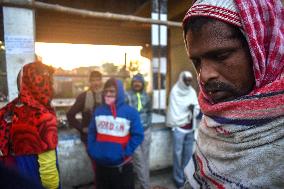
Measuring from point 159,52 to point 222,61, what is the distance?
13.2 feet

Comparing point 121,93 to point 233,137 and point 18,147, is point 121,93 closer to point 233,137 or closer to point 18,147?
point 18,147

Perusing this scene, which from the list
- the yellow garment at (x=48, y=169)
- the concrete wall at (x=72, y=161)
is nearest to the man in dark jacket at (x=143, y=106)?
the concrete wall at (x=72, y=161)

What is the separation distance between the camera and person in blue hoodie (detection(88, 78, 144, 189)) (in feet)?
9.85

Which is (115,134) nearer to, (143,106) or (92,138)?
(92,138)

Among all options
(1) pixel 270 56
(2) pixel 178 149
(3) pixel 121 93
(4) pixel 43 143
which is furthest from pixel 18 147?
(2) pixel 178 149

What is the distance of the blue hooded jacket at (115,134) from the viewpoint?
2988 millimetres

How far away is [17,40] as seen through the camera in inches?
127

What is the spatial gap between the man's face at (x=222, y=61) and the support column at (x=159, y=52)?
3.93 meters

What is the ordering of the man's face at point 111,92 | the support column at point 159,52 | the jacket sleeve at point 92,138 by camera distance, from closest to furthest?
the jacket sleeve at point 92,138 < the man's face at point 111,92 < the support column at point 159,52

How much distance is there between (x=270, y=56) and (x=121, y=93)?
254cm

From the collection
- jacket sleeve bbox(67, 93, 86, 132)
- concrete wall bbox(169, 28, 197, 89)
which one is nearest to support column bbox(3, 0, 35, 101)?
jacket sleeve bbox(67, 93, 86, 132)

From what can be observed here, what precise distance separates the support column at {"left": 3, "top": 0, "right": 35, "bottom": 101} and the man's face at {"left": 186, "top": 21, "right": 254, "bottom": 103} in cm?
298

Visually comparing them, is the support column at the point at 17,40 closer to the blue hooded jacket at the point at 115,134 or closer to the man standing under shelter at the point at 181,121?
the blue hooded jacket at the point at 115,134

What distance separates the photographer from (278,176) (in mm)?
696
